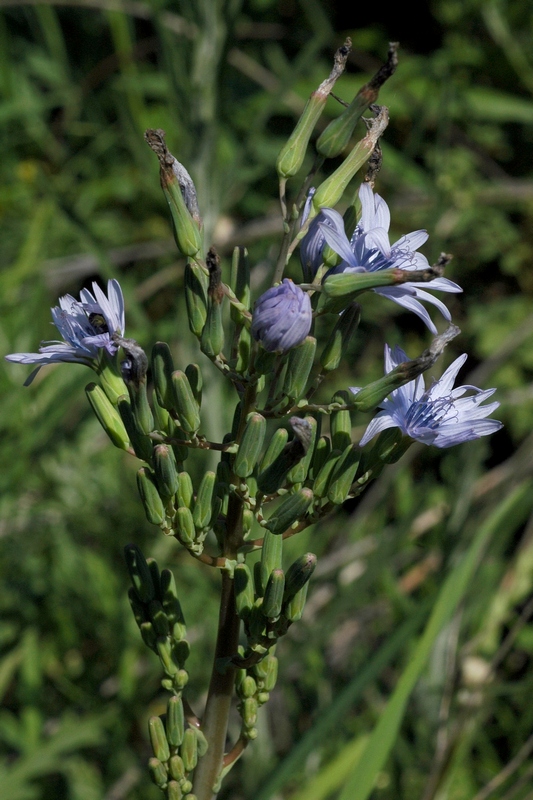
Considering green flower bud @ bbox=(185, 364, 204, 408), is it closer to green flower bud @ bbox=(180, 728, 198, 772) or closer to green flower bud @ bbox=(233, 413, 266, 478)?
green flower bud @ bbox=(233, 413, 266, 478)

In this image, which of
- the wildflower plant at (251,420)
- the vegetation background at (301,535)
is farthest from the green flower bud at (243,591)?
the vegetation background at (301,535)

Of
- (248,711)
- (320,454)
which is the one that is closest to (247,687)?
(248,711)

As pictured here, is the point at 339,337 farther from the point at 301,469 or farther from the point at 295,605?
the point at 295,605

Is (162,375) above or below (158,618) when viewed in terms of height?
above

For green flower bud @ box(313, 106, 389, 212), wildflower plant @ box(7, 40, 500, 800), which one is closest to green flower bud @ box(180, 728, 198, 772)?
wildflower plant @ box(7, 40, 500, 800)

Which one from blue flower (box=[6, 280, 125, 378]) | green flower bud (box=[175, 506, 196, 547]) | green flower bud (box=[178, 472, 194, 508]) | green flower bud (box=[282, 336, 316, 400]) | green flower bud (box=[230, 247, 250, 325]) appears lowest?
green flower bud (box=[175, 506, 196, 547])
